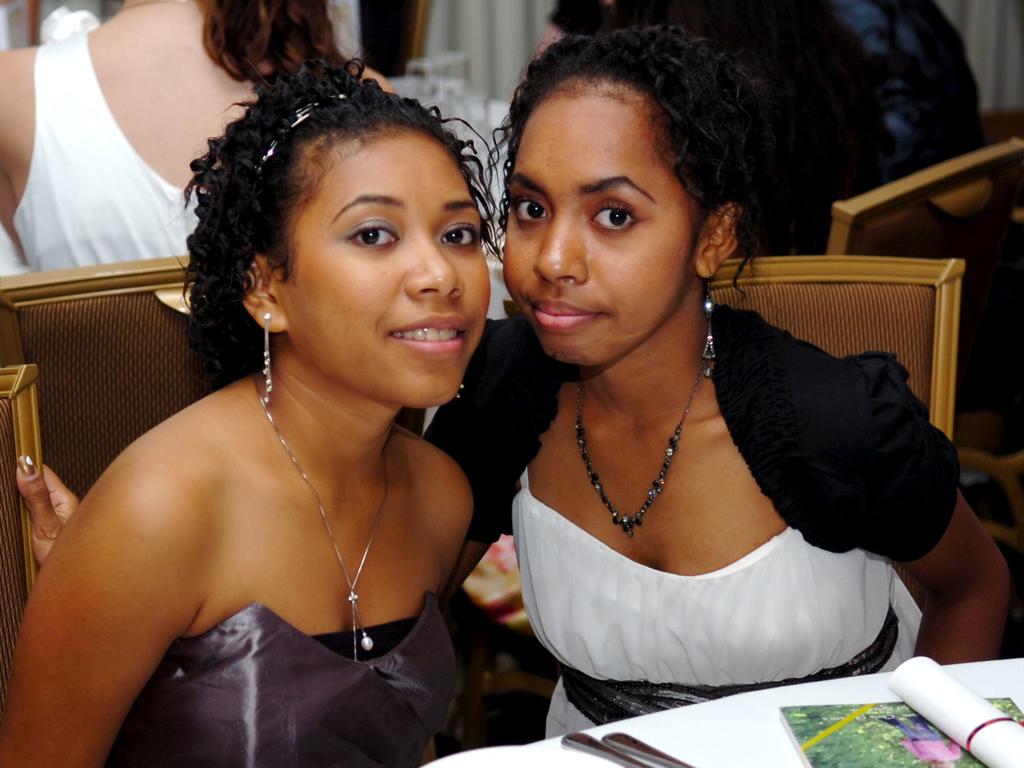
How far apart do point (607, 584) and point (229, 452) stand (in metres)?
0.52

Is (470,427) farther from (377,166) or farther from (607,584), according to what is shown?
(377,166)

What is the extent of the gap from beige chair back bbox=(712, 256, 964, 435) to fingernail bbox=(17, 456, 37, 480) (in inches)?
36.0

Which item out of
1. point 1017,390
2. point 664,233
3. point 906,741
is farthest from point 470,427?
point 1017,390

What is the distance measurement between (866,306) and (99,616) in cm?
110

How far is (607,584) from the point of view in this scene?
168cm

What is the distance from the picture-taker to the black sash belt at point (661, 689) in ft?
5.46

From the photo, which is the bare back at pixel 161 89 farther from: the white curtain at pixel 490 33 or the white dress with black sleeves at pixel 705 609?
the white curtain at pixel 490 33

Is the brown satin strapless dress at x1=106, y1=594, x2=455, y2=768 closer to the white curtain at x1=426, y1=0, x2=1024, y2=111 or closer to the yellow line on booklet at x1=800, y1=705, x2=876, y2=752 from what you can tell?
the yellow line on booklet at x1=800, y1=705, x2=876, y2=752

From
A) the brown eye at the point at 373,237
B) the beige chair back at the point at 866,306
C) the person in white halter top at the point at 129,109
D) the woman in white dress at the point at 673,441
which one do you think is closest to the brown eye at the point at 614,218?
the woman in white dress at the point at 673,441

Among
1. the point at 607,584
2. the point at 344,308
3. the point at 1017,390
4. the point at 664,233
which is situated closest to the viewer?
the point at 344,308

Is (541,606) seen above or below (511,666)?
above

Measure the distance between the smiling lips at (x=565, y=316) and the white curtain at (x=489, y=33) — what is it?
11.9 feet

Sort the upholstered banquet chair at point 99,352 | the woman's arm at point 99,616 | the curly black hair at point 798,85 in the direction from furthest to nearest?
the curly black hair at point 798,85 < the upholstered banquet chair at point 99,352 < the woman's arm at point 99,616

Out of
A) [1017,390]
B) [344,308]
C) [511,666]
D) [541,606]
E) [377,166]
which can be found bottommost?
[511,666]
